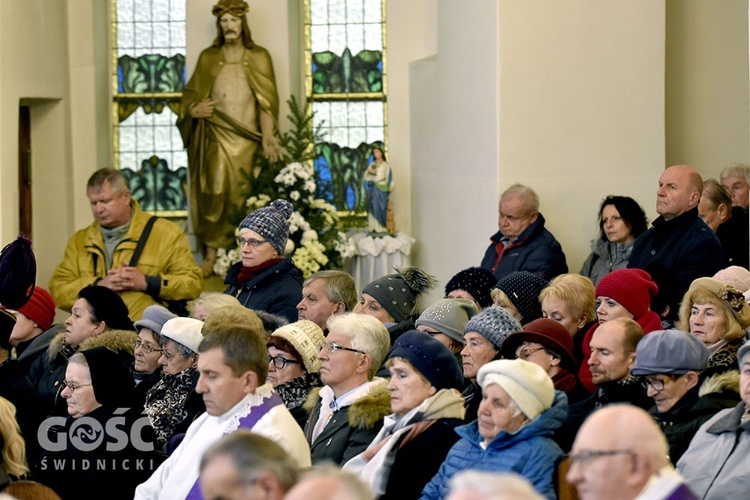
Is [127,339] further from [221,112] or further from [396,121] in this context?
[396,121]

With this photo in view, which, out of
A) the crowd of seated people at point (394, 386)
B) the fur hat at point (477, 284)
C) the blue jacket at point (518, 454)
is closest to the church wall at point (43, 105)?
the crowd of seated people at point (394, 386)

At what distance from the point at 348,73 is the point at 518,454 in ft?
32.2

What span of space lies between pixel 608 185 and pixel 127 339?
479 centimetres

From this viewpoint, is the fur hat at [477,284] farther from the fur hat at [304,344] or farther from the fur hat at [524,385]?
the fur hat at [524,385]

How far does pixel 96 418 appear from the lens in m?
6.24

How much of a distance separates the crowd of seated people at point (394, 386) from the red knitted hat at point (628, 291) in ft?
0.04

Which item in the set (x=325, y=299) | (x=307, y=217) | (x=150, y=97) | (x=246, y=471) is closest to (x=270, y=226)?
(x=325, y=299)

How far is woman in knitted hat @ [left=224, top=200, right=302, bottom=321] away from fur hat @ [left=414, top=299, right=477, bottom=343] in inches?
49.3

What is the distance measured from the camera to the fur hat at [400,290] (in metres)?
7.40

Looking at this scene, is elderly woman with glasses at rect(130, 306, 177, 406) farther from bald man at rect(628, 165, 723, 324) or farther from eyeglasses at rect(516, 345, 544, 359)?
bald man at rect(628, 165, 723, 324)

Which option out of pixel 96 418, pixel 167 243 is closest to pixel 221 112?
pixel 167 243

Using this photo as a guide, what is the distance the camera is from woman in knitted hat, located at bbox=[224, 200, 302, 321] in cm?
791

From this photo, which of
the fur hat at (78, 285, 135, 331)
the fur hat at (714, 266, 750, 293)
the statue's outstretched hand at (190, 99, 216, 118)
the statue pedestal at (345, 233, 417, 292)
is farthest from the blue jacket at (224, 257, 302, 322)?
the statue's outstretched hand at (190, 99, 216, 118)

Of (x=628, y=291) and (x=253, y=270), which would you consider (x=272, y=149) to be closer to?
(x=253, y=270)
